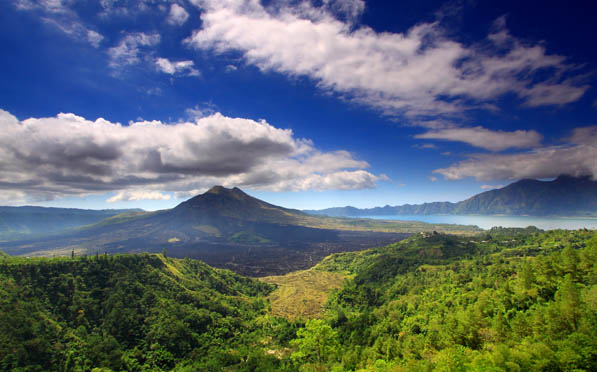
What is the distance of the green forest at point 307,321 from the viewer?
4666 cm

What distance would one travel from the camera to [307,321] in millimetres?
55062

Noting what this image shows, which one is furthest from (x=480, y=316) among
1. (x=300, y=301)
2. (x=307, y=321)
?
(x=300, y=301)

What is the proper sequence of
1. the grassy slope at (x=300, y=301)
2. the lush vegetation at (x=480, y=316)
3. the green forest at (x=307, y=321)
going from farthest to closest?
the grassy slope at (x=300, y=301) < the green forest at (x=307, y=321) < the lush vegetation at (x=480, y=316)

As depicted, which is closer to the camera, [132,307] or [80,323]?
[80,323]

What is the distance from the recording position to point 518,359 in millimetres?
36562

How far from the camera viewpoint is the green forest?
46656mm

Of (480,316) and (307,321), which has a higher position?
(307,321)

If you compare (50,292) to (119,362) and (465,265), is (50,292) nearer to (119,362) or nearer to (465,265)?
(119,362)

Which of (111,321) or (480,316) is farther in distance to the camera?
(111,321)

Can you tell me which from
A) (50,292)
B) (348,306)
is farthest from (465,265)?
(50,292)

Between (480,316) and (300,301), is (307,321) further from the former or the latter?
(300,301)

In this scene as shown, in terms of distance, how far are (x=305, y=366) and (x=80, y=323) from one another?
85683 millimetres

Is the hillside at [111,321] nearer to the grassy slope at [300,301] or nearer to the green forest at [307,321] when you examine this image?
the green forest at [307,321]

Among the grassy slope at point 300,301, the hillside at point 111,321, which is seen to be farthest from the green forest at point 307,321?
the grassy slope at point 300,301
